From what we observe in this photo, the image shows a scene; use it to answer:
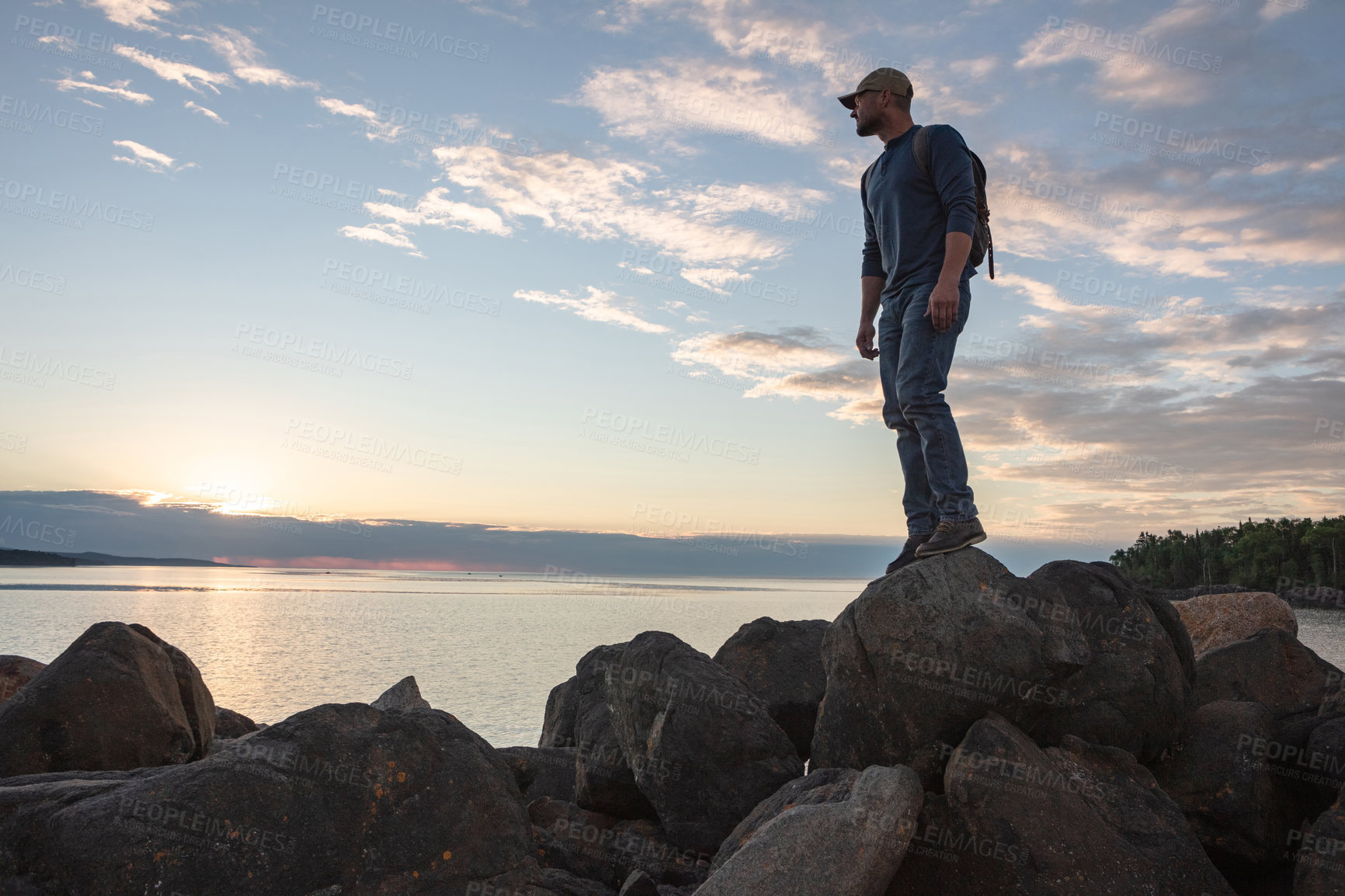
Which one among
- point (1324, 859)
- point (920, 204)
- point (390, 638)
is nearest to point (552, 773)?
point (1324, 859)

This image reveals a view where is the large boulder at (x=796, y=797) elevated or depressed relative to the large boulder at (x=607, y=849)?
elevated

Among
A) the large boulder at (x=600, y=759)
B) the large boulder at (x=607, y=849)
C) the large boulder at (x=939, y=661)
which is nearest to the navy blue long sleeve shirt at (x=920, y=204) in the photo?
the large boulder at (x=939, y=661)

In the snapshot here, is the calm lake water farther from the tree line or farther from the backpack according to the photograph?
the tree line

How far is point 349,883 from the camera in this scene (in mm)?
5891

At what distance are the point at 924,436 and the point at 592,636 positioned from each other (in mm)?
40871

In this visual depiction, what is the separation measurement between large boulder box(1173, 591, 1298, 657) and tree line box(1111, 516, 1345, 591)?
127039 mm

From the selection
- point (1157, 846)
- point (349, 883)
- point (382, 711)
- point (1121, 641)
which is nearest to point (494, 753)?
point (382, 711)

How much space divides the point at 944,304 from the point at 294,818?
21.1 ft

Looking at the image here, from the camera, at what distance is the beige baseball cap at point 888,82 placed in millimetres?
7359

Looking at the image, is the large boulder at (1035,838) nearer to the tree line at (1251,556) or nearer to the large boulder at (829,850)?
the large boulder at (829,850)

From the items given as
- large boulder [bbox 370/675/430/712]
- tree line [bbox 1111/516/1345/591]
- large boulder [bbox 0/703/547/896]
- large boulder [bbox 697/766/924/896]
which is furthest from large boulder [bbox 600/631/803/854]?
tree line [bbox 1111/516/1345/591]

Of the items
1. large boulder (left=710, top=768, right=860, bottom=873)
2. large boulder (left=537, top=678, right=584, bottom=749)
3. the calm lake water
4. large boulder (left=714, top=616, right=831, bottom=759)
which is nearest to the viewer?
large boulder (left=710, top=768, right=860, bottom=873)

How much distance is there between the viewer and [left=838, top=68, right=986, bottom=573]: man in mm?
6918

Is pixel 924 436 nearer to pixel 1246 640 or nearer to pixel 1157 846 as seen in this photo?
pixel 1157 846
